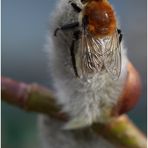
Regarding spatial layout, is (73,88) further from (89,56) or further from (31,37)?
(31,37)

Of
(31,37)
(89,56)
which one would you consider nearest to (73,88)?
(89,56)

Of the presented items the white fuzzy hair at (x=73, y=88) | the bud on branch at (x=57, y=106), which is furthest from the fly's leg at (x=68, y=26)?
the bud on branch at (x=57, y=106)

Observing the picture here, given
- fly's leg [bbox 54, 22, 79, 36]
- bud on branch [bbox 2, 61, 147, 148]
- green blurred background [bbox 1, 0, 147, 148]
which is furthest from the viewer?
green blurred background [bbox 1, 0, 147, 148]

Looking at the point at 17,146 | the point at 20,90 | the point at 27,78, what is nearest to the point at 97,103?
the point at 20,90

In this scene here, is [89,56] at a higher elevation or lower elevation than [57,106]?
higher

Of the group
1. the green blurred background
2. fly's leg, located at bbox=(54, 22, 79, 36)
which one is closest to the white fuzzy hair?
fly's leg, located at bbox=(54, 22, 79, 36)

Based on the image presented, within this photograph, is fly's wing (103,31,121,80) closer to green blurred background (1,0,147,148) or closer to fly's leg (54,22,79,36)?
fly's leg (54,22,79,36)

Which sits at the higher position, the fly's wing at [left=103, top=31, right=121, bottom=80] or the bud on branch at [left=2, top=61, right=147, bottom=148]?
the fly's wing at [left=103, top=31, right=121, bottom=80]
